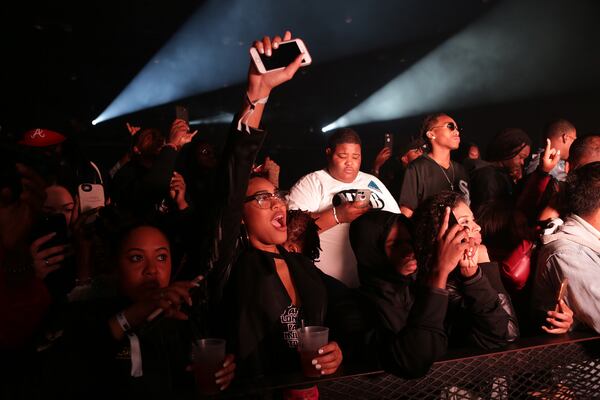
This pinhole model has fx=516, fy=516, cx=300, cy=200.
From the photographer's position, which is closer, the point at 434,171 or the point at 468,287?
the point at 468,287

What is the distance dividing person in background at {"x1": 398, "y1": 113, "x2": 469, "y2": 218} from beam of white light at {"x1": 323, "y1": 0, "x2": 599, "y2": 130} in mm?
3893

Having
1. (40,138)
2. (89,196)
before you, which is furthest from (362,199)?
(40,138)

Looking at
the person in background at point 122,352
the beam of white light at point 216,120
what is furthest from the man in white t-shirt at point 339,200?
the beam of white light at point 216,120

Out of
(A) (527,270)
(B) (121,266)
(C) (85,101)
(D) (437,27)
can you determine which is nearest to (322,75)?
(D) (437,27)

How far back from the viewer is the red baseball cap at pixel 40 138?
3.06 meters

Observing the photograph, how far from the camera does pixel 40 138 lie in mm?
3102

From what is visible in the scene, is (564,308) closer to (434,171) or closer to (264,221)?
(264,221)

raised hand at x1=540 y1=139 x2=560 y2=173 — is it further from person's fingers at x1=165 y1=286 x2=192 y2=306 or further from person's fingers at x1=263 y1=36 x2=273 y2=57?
person's fingers at x1=165 y1=286 x2=192 y2=306

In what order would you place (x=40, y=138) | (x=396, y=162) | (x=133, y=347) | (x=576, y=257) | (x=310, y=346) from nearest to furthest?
(x=133, y=347), (x=310, y=346), (x=576, y=257), (x=40, y=138), (x=396, y=162)

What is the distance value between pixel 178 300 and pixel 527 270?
Answer: 1.72 meters

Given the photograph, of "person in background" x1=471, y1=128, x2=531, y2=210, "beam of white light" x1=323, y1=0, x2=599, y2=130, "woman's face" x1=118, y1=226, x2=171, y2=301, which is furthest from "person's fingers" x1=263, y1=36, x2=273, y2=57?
"beam of white light" x1=323, y1=0, x2=599, y2=130

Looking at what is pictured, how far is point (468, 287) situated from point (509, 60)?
632 cm

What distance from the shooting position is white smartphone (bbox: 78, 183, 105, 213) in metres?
2.59

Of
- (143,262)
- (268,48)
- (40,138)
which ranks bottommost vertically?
(143,262)
